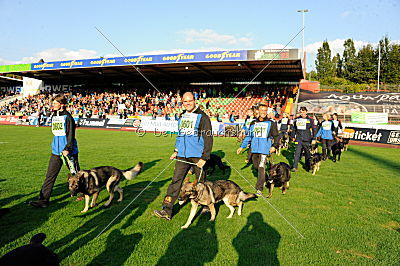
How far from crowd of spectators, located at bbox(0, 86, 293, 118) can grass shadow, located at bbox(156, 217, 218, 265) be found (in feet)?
77.0

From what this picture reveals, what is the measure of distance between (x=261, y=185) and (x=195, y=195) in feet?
Answer: 8.46

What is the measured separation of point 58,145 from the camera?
17.5 ft

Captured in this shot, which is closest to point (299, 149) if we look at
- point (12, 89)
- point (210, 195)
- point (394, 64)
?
point (210, 195)

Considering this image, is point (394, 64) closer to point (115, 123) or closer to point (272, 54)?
point (272, 54)

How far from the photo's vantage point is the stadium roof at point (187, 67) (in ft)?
84.5

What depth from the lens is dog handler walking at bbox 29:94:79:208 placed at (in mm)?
5238

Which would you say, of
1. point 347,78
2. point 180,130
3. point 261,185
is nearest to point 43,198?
point 180,130

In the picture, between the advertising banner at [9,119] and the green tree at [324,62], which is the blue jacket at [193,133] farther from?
the green tree at [324,62]

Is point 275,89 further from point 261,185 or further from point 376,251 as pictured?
point 376,251

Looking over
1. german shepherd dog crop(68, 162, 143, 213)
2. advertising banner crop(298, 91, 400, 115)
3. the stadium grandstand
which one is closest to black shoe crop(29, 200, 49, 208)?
german shepherd dog crop(68, 162, 143, 213)

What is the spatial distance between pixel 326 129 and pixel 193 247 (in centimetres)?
913

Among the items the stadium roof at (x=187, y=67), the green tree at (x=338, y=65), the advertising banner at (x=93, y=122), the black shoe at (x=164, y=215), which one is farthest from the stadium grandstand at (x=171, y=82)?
the green tree at (x=338, y=65)

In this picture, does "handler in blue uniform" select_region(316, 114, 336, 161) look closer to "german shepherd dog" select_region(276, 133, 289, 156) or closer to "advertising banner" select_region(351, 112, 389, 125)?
"german shepherd dog" select_region(276, 133, 289, 156)

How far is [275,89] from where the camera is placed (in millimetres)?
31656
